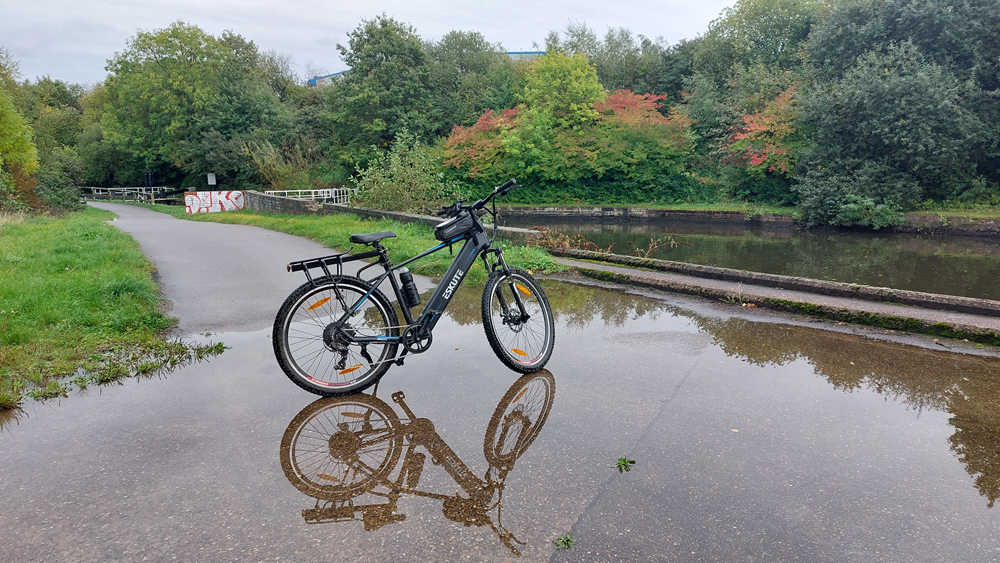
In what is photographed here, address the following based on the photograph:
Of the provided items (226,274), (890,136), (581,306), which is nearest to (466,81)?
(890,136)

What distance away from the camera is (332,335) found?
12.2ft

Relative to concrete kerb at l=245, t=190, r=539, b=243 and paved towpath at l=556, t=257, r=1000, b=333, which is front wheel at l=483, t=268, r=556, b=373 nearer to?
paved towpath at l=556, t=257, r=1000, b=333

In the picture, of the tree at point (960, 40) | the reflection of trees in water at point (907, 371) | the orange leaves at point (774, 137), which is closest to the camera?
the reflection of trees in water at point (907, 371)

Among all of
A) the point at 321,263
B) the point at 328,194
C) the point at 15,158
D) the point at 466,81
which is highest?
the point at 466,81

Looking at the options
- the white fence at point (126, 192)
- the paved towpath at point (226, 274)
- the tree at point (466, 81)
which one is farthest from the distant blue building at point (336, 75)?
the paved towpath at point (226, 274)

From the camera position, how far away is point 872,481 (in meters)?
2.75

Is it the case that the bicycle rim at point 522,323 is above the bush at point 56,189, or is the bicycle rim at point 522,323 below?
below

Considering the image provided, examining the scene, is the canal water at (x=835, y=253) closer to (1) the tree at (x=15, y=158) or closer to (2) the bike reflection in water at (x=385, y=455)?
(2) the bike reflection in water at (x=385, y=455)

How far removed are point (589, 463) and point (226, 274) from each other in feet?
23.0

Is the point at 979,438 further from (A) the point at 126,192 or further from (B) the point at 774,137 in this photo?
(A) the point at 126,192

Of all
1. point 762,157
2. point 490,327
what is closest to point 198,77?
point 762,157

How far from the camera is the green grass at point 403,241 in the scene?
8.58 meters

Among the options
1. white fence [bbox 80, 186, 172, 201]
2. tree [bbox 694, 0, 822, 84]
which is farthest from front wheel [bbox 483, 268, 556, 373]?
white fence [bbox 80, 186, 172, 201]

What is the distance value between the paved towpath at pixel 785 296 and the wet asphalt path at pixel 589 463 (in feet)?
2.34
